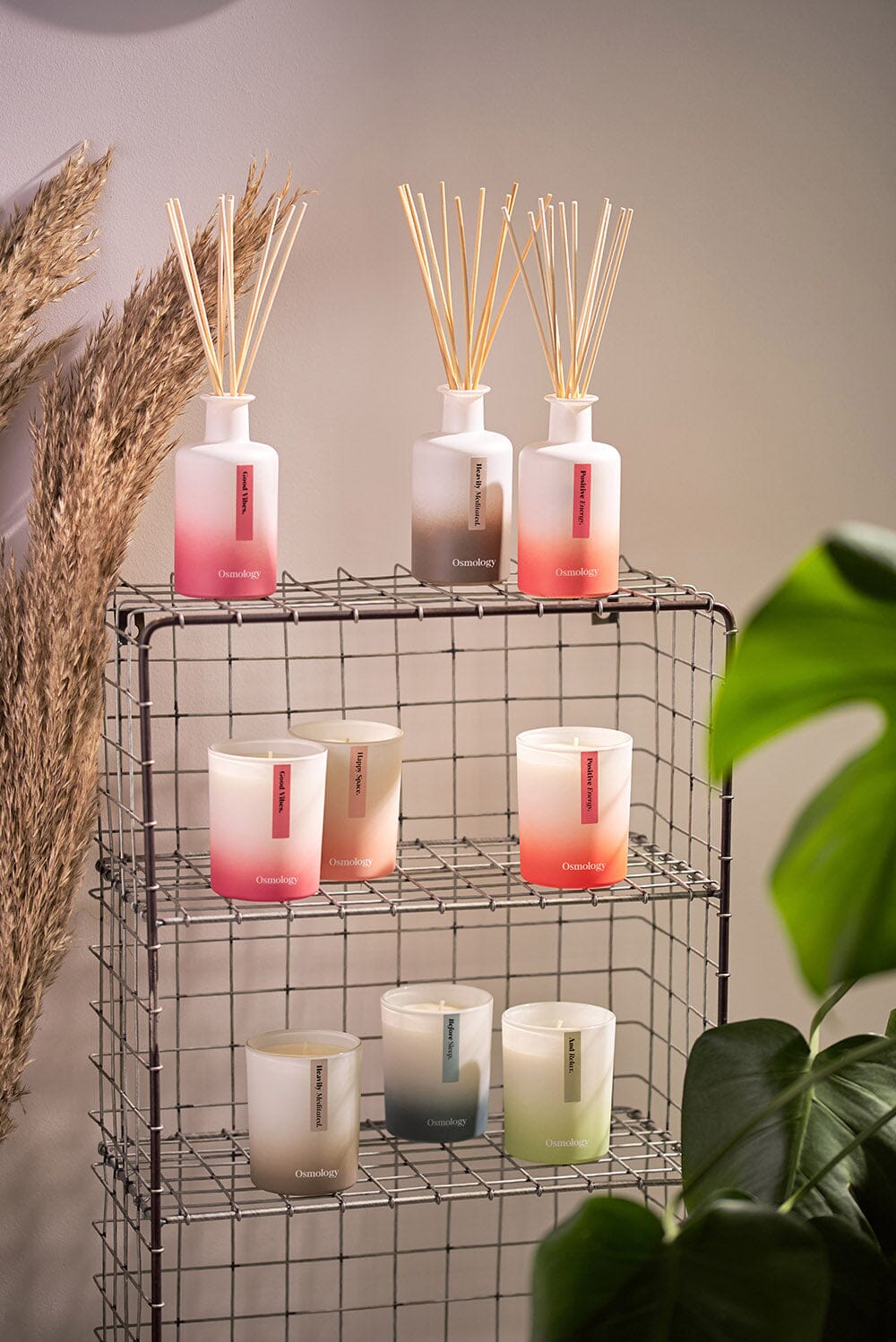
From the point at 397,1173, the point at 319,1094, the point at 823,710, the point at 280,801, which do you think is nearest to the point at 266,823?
the point at 280,801

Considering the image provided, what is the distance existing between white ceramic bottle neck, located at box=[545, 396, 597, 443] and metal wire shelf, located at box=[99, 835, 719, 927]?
420 millimetres

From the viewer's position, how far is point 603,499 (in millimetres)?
1505

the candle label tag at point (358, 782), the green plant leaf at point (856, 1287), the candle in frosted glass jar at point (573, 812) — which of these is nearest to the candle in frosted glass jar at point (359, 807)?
the candle label tag at point (358, 782)

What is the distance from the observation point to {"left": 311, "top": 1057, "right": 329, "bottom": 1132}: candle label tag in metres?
1.49

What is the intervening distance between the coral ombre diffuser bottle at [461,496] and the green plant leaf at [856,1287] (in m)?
0.75

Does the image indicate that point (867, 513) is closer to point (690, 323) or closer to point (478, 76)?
point (690, 323)

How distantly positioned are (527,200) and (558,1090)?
0.94m

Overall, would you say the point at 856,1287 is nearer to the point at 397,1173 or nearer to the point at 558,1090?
the point at 558,1090

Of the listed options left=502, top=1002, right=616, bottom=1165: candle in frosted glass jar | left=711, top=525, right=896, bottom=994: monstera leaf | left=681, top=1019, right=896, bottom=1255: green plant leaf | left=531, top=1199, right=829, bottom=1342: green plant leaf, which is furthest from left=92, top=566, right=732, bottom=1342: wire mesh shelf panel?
left=711, top=525, right=896, bottom=994: monstera leaf

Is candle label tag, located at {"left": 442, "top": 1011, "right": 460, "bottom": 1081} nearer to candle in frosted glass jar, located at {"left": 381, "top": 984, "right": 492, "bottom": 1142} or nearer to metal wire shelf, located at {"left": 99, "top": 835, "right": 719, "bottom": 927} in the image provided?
candle in frosted glass jar, located at {"left": 381, "top": 984, "right": 492, "bottom": 1142}

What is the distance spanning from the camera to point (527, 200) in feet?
5.90

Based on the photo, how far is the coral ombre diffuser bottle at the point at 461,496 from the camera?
150cm

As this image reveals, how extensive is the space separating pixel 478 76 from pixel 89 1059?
1140 millimetres

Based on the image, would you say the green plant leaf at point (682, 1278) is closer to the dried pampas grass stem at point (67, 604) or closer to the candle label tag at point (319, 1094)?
the candle label tag at point (319, 1094)
